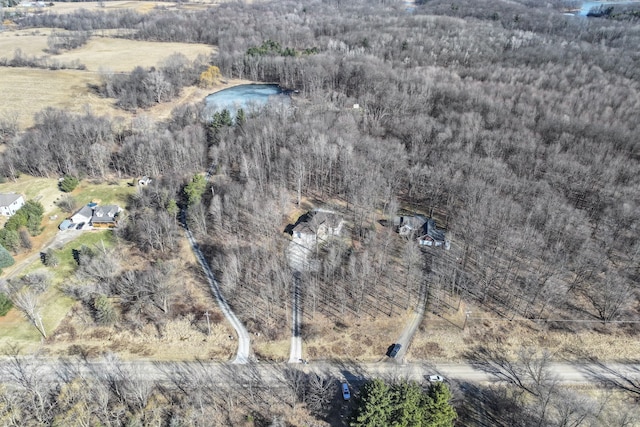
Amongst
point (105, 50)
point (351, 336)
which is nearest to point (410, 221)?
point (351, 336)

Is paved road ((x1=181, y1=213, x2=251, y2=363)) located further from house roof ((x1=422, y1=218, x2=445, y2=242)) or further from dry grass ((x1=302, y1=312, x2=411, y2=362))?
house roof ((x1=422, y1=218, x2=445, y2=242))

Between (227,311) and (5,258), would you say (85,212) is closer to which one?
(5,258)

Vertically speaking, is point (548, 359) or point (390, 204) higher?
point (390, 204)

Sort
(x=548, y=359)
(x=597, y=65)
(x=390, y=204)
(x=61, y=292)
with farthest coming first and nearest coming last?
(x=597, y=65) < (x=390, y=204) < (x=61, y=292) < (x=548, y=359)

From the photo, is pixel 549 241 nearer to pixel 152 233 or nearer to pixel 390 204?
pixel 390 204

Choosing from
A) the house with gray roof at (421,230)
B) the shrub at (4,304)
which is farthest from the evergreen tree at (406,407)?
the shrub at (4,304)

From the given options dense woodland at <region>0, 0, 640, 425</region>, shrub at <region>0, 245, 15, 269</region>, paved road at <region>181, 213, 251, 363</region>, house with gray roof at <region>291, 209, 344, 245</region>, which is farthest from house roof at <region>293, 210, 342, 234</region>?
shrub at <region>0, 245, 15, 269</region>

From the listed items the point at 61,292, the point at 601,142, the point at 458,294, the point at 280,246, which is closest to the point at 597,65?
the point at 601,142
